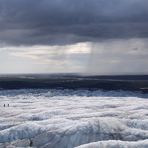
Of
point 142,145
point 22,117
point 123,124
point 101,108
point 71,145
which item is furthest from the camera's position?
point 101,108

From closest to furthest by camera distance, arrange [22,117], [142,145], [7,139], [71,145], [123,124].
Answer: [142,145] → [71,145] → [7,139] → [123,124] → [22,117]

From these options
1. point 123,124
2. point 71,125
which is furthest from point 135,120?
point 71,125

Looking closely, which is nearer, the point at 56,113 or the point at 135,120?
the point at 135,120

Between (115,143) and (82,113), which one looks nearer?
(115,143)

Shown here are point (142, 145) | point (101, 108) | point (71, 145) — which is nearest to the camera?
point (142, 145)

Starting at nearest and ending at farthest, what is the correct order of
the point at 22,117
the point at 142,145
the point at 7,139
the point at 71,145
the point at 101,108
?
the point at 142,145
the point at 71,145
the point at 7,139
the point at 22,117
the point at 101,108

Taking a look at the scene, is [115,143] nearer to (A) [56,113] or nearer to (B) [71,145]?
(B) [71,145]

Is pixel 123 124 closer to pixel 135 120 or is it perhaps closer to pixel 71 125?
pixel 135 120

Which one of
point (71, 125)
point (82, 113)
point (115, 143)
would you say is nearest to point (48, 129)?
point (71, 125)
